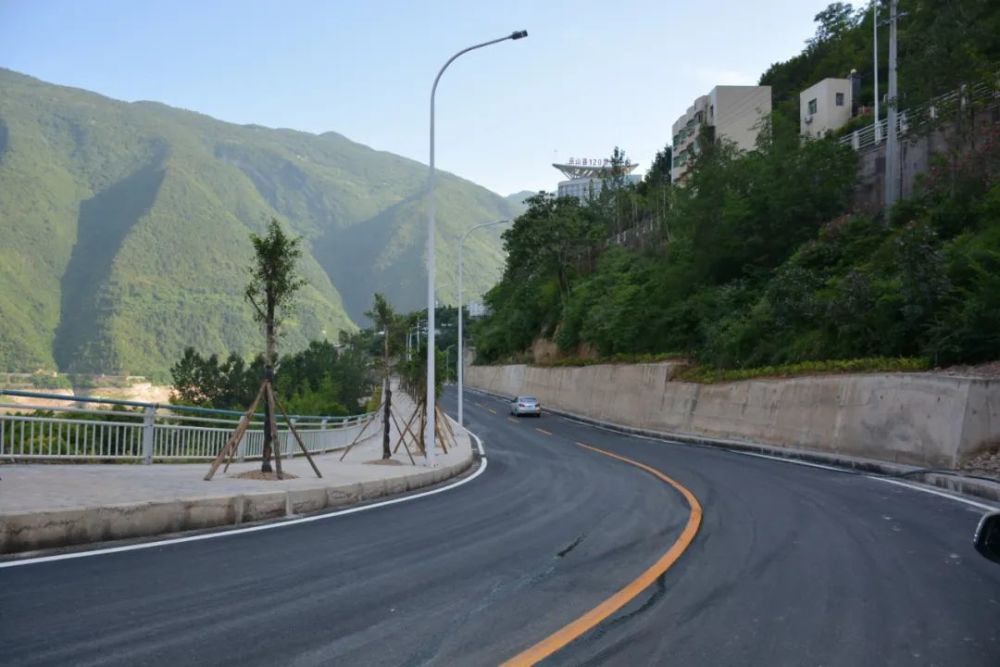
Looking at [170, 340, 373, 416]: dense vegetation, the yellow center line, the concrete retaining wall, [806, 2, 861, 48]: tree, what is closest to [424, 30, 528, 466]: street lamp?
the yellow center line

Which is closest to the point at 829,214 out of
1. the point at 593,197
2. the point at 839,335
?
the point at 839,335

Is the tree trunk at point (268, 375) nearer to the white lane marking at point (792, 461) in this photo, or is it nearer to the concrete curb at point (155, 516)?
the concrete curb at point (155, 516)

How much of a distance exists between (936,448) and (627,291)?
31596 millimetres

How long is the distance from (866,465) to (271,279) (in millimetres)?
13933

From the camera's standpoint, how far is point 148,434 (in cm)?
1368

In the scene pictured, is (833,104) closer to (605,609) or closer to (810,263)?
(810,263)

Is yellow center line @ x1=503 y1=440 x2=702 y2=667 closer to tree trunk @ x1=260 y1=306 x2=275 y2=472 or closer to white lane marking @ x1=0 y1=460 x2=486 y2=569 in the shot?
white lane marking @ x1=0 y1=460 x2=486 y2=569

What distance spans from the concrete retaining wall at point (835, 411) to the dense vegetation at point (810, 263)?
4.98 feet

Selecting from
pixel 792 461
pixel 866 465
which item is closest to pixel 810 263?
pixel 792 461

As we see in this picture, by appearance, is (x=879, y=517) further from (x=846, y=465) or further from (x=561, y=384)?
(x=561, y=384)

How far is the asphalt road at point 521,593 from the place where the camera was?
182 inches

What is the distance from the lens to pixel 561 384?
182 feet

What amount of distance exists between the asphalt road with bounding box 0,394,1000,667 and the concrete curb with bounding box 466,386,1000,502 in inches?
113

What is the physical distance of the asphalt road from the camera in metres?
4.62
